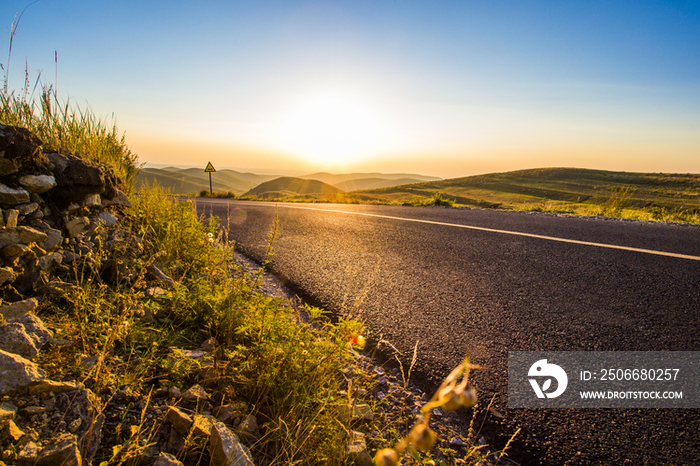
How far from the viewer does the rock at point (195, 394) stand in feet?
5.42

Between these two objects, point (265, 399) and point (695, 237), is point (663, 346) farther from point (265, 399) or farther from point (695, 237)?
point (695, 237)

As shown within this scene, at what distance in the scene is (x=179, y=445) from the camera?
57.6 inches

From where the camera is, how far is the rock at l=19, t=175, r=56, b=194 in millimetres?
2320

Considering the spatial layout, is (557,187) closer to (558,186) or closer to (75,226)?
(558,186)

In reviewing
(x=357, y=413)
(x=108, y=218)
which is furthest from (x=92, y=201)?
(x=357, y=413)

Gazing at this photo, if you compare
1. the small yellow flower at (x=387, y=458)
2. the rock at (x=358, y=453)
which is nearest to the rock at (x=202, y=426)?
the rock at (x=358, y=453)

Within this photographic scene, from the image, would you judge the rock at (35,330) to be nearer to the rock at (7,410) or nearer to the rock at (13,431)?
the rock at (7,410)

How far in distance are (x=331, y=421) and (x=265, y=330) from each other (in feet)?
2.34

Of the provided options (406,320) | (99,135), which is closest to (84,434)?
(406,320)

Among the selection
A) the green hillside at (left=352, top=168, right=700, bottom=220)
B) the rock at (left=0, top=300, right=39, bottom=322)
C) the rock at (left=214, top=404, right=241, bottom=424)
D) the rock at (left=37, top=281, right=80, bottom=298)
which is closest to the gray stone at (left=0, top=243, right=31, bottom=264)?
the rock at (left=37, top=281, right=80, bottom=298)

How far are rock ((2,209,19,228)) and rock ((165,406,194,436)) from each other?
166 cm

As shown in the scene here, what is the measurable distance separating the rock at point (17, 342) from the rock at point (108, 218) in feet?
5.15

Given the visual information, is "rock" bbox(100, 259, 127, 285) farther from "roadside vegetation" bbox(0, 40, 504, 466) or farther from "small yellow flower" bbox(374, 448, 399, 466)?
"small yellow flower" bbox(374, 448, 399, 466)

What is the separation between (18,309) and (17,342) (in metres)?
0.42
